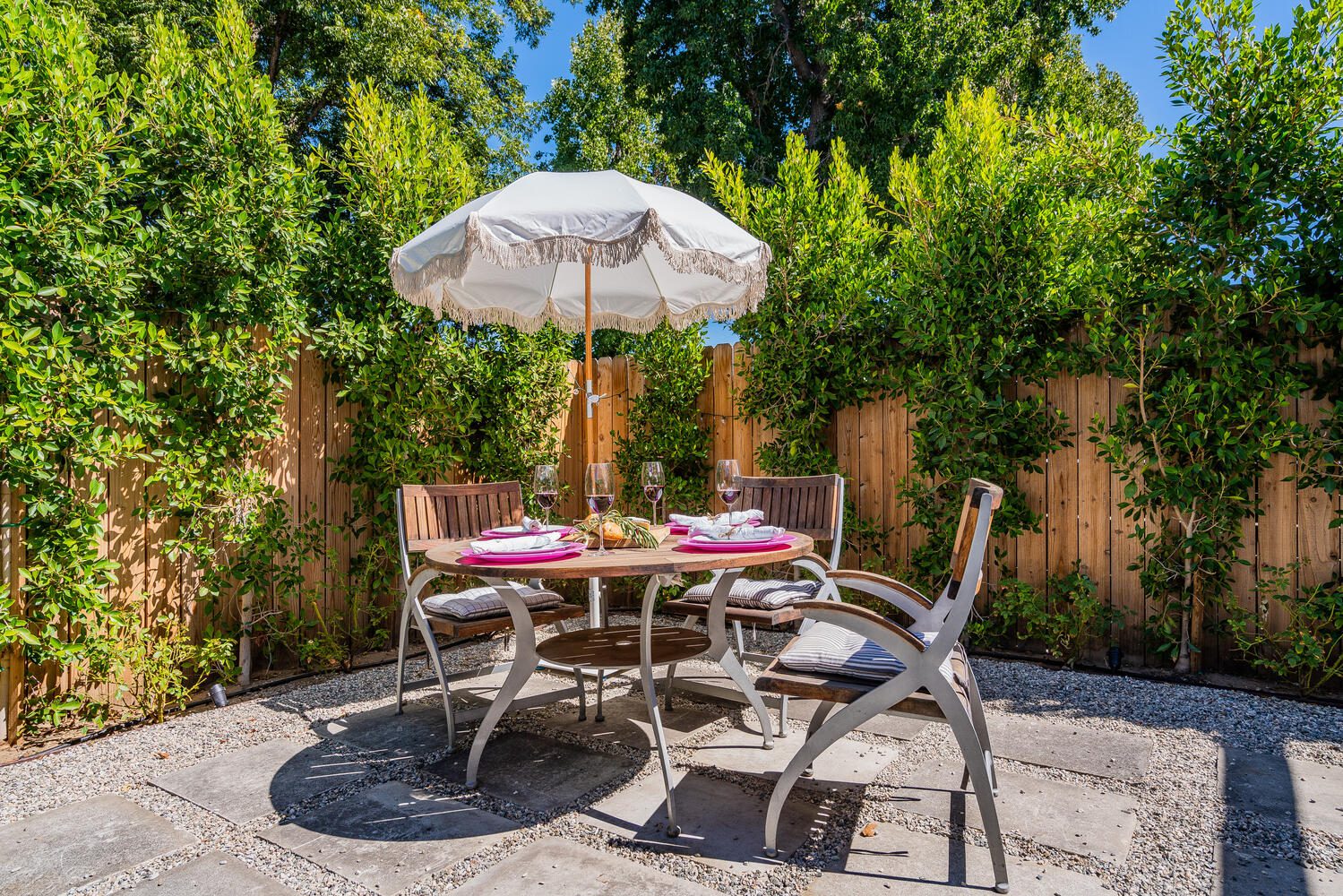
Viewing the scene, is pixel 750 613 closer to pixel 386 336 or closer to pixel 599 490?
pixel 599 490

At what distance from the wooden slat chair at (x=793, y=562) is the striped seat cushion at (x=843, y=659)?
505 mm

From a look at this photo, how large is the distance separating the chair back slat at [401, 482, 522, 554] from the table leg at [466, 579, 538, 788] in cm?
79

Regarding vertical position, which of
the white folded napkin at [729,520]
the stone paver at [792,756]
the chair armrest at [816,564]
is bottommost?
the stone paver at [792,756]

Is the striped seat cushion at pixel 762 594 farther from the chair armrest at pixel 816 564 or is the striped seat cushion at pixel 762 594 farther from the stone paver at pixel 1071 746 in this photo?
the stone paver at pixel 1071 746

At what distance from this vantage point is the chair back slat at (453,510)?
11.0ft

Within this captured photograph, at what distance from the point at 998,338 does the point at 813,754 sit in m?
2.75

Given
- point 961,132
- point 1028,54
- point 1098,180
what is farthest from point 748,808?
point 1028,54

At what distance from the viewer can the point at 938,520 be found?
4.30 meters

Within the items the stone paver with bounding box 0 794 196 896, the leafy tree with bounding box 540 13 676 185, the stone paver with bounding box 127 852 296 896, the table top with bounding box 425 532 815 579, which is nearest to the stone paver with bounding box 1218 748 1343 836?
the table top with bounding box 425 532 815 579

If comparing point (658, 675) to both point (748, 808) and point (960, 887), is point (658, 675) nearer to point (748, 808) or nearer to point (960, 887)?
point (748, 808)

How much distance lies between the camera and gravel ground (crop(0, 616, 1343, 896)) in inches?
78.6

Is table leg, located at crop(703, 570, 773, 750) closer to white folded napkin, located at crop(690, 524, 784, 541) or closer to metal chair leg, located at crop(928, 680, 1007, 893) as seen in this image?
white folded napkin, located at crop(690, 524, 784, 541)

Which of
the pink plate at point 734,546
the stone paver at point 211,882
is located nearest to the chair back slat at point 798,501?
the pink plate at point 734,546

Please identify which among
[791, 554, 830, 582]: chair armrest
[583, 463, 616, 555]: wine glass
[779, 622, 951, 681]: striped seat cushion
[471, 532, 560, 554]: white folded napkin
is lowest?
[779, 622, 951, 681]: striped seat cushion
